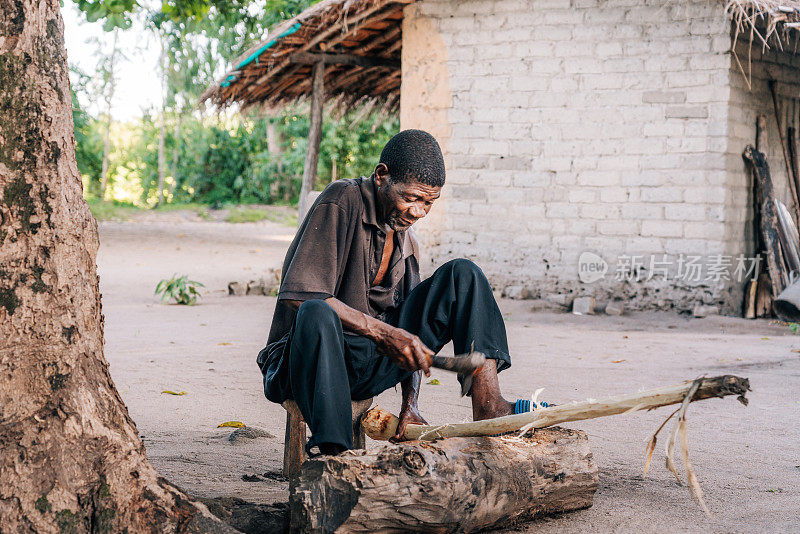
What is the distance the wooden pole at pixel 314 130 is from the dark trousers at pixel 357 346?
6579 millimetres

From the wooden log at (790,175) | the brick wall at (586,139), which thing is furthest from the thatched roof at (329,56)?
the wooden log at (790,175)

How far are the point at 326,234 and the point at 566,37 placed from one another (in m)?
6.31

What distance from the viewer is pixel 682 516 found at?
8.22 feet

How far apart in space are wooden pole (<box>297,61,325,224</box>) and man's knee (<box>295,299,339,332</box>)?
688cm

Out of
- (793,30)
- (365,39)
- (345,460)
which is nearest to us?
(345,460)

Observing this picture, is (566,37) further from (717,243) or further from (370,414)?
(370,414)

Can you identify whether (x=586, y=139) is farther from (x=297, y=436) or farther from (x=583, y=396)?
(x=297, y=436)

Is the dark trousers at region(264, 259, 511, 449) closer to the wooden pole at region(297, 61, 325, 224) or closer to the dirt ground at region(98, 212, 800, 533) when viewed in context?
the dirt ground at region(98, 212, 800, 533)

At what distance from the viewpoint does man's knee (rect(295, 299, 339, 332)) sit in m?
2.22

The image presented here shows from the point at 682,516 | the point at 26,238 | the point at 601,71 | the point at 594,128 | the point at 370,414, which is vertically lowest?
the point at 682,516

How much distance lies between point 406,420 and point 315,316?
61cm

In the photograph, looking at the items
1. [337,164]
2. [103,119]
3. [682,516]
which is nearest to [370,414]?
[682,516]

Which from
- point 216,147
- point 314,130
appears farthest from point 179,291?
point 216,147

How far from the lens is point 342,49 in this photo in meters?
9.45
